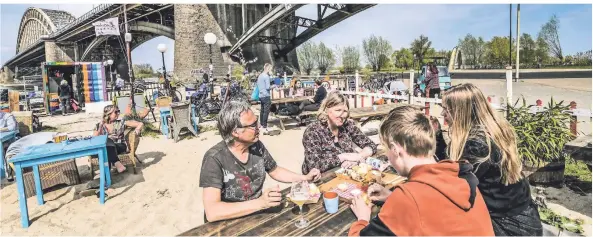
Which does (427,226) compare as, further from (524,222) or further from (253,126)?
(253,126)

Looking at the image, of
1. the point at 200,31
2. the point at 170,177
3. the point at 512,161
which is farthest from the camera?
the point at 200,31

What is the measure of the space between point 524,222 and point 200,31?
2761cm

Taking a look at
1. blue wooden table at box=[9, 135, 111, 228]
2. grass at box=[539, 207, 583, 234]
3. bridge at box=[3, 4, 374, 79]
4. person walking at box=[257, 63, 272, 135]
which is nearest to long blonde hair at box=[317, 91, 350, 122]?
grass at box=[539, 207, 583, 234]

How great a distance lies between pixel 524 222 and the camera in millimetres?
1843

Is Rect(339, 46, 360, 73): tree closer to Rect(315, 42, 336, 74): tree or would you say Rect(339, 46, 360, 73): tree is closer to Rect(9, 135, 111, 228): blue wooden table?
Rect(315, 42, 336, 74): tree

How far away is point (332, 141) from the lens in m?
3.20

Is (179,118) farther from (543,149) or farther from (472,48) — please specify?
(472,48)

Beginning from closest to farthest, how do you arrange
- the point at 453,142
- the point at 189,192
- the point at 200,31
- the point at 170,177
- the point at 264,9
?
1. the point at 453,142
2. the point at 189,192
3. the point at 170,177
4. the point at 200,31
5. the point at 264,9

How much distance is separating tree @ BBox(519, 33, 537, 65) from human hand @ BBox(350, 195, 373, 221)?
6540 cm

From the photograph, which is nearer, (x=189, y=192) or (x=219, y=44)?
(x=189, y=192)

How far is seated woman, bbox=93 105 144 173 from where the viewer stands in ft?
16.3

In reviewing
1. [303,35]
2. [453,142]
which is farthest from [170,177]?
[303,35]

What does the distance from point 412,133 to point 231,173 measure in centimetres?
116

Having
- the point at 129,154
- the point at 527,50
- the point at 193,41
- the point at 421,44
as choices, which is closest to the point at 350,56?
the point at 421,44
